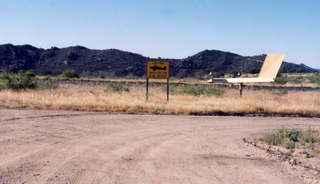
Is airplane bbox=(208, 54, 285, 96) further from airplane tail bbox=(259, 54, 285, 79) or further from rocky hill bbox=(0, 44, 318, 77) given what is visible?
rocky hill bbox=(0, 44, 318, 77)

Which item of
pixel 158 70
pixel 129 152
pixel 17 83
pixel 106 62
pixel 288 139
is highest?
pixel 106 62

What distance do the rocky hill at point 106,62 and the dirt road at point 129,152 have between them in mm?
102012

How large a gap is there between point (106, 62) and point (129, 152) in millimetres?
120213

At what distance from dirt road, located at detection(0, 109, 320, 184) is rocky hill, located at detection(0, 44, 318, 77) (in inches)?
4016

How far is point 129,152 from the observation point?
1298 centimetres

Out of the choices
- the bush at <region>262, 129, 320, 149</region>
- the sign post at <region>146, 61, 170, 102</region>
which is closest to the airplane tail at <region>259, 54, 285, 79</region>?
the sign post at <region>146, 61, 170, 102</region>

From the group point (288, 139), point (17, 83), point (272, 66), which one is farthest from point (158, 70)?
point (17, 83)

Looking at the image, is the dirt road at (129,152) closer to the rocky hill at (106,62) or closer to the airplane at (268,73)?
the airplane at (268,73)

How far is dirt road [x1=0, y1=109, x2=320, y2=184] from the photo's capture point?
1026 cm

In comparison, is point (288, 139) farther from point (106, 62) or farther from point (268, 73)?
point (106, 62)

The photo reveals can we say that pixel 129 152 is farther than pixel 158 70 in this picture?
No

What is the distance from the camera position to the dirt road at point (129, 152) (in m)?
10.3

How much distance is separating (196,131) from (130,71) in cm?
10843

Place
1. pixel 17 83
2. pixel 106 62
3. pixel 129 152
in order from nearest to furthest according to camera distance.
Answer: pixel 129 152 → pixel 17 83 → pixel 106 62
